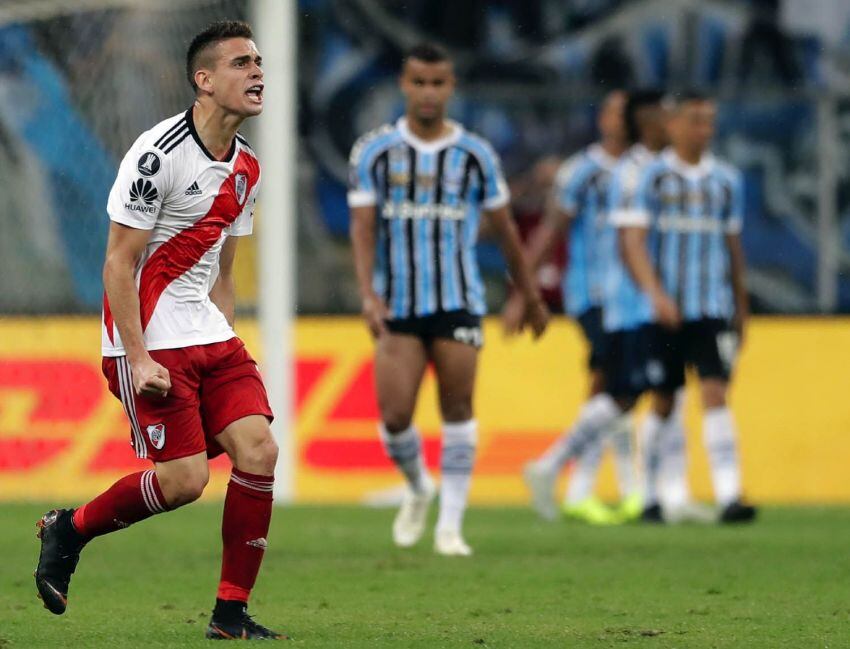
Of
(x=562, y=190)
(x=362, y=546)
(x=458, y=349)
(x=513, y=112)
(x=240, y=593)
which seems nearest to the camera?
(x=240, y=593)

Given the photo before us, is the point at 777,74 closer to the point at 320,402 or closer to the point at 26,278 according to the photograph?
the point at 320,402

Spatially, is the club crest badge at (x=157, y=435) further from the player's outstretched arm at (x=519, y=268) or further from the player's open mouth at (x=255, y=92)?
the player's outstretched arm at (x=519, y=268)

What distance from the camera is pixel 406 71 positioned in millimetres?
9266

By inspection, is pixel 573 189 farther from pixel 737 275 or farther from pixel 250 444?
pixel 250 444

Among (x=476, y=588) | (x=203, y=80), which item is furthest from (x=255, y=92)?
(x=476, y=588)

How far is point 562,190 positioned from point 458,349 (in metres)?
A: 3.96

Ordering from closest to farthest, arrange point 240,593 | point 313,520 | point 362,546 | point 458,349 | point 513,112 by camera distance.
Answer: point 240,593 → point 458,349 → point 362,546 → point 313,520 → point 513,112

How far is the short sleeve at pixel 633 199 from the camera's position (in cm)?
1180

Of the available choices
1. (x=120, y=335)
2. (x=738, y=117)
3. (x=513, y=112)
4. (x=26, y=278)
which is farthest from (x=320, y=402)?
(x=120, y=335)

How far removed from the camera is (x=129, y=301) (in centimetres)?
598

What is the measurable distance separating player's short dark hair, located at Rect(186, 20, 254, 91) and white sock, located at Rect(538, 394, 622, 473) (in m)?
5.98

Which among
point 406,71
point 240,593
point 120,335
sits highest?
point 406,71

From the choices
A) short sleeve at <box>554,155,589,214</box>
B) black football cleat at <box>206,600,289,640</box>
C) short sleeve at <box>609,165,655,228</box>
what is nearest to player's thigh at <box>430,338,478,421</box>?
short sleeve at <box>609,165,655,228</box>

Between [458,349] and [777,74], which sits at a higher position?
[777,74]
